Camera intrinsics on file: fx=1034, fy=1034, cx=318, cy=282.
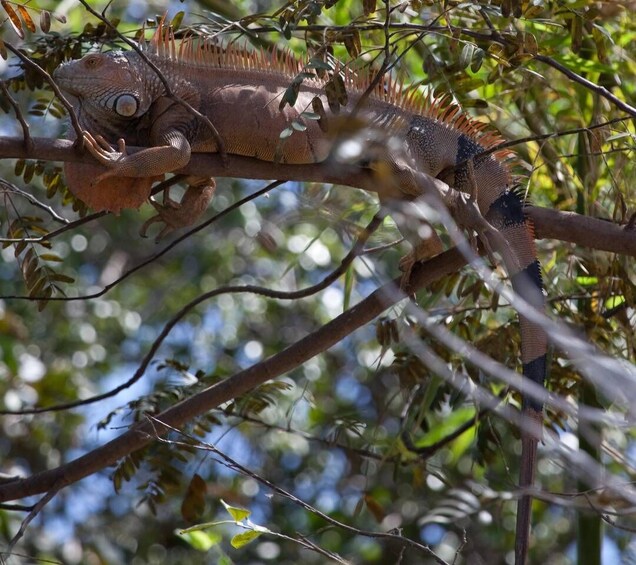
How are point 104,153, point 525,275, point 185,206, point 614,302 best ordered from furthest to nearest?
1. point 614,302
2. point 185,206
3. point 525,275
4. point 104,153

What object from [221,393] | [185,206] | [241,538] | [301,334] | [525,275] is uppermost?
[525,275]

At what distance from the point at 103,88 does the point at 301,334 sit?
4054 millimetres

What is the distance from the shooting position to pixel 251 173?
320 centimetres

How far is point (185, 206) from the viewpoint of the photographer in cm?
368

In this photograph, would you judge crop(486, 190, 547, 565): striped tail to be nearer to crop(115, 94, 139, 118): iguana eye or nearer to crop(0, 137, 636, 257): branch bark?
crop(0, 137, 636, 257): branch bark

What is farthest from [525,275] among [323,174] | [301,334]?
[301,334]

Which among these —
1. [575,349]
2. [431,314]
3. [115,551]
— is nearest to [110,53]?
[431,314]

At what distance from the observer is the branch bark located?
2.84 m

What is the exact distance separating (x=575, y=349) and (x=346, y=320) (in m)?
1.62

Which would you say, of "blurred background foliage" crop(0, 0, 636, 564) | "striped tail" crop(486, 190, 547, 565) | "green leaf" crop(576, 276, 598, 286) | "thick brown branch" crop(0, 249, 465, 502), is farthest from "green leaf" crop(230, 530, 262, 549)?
"green leaf" crop(576, 276, 598, 286)

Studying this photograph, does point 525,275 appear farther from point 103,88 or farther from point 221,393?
point 103,88

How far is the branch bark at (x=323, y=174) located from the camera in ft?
9.33

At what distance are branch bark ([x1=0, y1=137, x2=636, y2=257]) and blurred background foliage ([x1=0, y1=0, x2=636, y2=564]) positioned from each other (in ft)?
0.43

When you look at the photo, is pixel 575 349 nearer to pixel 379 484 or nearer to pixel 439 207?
pixel 439 207
